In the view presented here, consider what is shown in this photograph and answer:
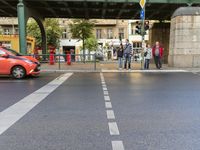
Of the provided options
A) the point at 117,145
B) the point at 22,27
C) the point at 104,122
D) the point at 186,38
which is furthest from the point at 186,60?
the point at 117,145

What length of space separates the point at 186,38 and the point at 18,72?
12.6 meters

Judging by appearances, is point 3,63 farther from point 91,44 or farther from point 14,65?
point 91,44

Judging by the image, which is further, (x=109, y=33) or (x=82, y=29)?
(x=109, y=33)

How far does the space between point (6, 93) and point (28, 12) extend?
46.5 ft

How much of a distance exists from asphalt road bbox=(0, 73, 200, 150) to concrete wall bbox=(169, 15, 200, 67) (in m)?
12.4

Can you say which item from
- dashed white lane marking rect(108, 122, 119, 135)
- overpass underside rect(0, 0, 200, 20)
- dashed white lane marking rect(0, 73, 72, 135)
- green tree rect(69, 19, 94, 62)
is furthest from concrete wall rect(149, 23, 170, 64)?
dashed white lane marking rect(108, 122, 119, 135)

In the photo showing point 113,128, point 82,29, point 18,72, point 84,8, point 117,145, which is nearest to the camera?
point 117,145

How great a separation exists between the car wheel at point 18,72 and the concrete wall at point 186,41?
11.8 meters

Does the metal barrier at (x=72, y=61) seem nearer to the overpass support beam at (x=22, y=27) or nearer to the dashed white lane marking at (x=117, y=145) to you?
the overpass support beam at (x=22, y=27)

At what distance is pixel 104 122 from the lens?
241 inches

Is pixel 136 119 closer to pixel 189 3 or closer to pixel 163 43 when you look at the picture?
pixel 189 3

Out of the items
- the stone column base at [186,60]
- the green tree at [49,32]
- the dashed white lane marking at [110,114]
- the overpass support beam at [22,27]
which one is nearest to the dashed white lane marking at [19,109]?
the dashed white lane marking at [110,114]

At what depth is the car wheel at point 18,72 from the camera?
48.5 ft

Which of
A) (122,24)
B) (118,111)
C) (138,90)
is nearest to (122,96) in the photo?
(138,90)
